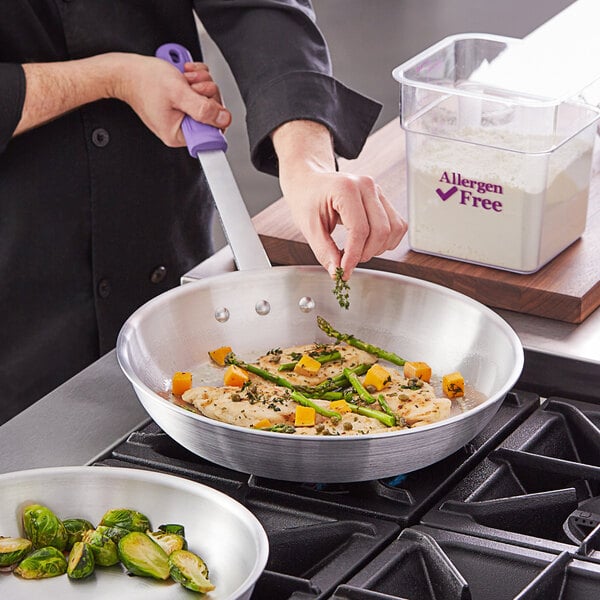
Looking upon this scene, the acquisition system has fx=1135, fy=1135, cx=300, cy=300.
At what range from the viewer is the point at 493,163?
4.25 feet

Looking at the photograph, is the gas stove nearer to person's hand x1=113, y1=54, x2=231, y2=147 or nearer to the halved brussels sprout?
the halved brussels sprout

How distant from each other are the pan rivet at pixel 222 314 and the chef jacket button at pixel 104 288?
40cm

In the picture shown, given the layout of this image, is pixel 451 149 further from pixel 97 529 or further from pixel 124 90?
pixel 97 529

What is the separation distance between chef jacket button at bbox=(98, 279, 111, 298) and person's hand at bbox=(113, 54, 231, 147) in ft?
0.83

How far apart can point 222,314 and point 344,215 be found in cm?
18

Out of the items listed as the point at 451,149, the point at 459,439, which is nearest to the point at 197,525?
the point at 459,439

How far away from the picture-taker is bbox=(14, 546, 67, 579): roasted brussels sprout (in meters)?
0.87

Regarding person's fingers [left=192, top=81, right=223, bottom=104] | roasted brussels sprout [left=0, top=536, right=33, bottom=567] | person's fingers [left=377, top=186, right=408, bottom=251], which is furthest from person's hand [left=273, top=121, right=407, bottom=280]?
roasted brussels sprout [left=0, top=536, right=33, bottom=567]

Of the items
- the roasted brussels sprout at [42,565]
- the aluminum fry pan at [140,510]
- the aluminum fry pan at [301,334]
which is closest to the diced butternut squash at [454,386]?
the aluminum fry pan at [301,334]

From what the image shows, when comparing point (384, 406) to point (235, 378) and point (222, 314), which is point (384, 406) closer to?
point (235, 378)

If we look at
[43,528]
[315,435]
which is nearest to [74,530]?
[43,528]

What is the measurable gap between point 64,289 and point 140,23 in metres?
0.38

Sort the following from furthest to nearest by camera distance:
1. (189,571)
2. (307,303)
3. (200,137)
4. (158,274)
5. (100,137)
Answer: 1. (158,274)
2. (100,137)
3. (200,137)
4. (307,303)
5. (189,571)

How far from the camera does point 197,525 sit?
2.97 feet
